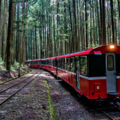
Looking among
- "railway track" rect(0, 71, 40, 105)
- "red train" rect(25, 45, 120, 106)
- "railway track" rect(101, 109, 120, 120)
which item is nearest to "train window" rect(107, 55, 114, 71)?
"red train" rect(25, 45, 120, 106)

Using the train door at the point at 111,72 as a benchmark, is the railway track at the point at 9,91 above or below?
below

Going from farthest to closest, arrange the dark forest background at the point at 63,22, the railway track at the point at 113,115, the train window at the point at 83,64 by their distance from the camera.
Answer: the dark forest background at the point at 63,22
the train window at the point at 83,64
the railway track at the point at 113,115

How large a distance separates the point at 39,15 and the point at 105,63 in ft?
97.1

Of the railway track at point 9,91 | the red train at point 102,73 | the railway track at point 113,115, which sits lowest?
the railway track at point 113,115

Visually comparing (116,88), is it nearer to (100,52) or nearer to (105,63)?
(105,63)

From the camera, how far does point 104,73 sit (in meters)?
6.43

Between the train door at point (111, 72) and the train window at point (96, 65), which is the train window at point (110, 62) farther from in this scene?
the train window at point (96, 65)

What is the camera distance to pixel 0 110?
577cm

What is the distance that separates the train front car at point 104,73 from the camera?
6.27 meters

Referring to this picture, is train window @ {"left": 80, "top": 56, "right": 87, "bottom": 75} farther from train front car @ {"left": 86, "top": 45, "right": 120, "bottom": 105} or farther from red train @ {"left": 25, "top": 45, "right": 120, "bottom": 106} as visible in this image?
train front car @ {"left": 86, "top": 45, "right": 120, "bottom": 105}

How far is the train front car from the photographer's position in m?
6.27

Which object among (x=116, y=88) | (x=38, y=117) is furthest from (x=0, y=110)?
(x=116, y=88)

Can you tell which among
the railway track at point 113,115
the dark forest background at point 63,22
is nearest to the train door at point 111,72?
the railway track at point 113,115

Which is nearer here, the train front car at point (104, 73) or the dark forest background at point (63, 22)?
the train front car at point (104, 73)
